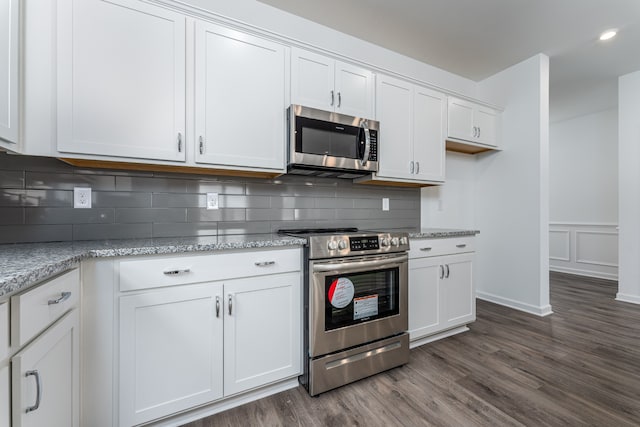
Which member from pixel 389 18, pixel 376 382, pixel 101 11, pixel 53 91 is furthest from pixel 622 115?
pixel 53 91

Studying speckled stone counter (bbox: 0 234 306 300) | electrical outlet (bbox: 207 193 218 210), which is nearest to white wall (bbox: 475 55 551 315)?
speckled stone counter (bbox: 0 234 306 300)

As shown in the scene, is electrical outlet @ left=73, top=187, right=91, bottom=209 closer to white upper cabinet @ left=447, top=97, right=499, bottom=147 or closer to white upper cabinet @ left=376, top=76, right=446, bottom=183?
white upper cabinet @ left=376, top=76, right=446, bottom=183

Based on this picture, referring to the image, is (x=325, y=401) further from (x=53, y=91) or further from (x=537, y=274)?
(x=537, y=274)

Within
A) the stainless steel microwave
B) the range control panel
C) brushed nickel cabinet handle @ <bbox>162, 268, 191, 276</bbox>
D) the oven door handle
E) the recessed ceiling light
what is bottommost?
the oven door handle

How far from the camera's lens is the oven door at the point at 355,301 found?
1758 millimetres

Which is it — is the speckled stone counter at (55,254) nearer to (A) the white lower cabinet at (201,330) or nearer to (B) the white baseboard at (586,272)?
(A) the white lower cabinet at (201,330)

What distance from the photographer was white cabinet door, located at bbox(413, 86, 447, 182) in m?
2.65

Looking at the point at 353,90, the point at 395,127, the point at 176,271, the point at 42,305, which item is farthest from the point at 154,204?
the point at 395,127

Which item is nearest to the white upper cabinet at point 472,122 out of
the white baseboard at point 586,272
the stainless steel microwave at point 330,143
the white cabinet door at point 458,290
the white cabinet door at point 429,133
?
the white cabinet door at point 429,133

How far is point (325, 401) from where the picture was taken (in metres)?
1.71

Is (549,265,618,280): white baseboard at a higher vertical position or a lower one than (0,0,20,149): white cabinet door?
lower

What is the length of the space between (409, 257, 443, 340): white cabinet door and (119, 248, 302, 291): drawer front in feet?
3.49

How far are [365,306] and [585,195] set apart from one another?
5216 mm

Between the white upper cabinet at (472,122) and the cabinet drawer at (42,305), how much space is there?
308cm
